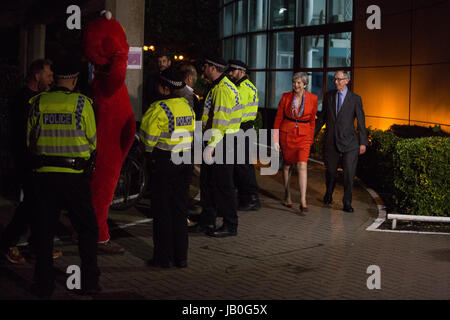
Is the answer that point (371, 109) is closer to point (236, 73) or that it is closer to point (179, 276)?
point (236, 73)

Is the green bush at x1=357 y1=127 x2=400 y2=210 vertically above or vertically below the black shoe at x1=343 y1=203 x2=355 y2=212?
above

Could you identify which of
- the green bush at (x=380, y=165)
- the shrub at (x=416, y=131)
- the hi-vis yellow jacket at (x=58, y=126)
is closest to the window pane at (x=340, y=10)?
the shrub at (x=416, y=131)

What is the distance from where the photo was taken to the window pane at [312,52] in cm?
1939

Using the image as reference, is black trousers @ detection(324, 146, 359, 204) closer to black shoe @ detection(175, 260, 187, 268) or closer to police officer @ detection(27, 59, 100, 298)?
black shoe @ detection(175, 260, 187, 268)

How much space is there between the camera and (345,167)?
32.8ft

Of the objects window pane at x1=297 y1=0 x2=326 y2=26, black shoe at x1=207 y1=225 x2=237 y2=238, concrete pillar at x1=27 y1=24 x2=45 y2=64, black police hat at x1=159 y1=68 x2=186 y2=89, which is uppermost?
window pane at x1=297 y1=0 x2=326 y2=26

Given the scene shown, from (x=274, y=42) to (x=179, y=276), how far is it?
641 inches

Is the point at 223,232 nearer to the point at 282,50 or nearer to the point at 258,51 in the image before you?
the point at 282,50

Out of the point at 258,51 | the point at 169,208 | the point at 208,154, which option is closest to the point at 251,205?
the point at 208,154

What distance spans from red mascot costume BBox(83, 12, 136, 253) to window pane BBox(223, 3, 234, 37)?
62.5 ft

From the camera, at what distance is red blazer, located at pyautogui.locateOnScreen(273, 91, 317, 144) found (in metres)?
9.73

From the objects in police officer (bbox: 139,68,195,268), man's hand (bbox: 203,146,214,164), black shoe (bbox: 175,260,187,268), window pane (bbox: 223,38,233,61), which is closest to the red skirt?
man's hand (bbox: 203,146,214,164)

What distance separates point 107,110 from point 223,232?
201cm
